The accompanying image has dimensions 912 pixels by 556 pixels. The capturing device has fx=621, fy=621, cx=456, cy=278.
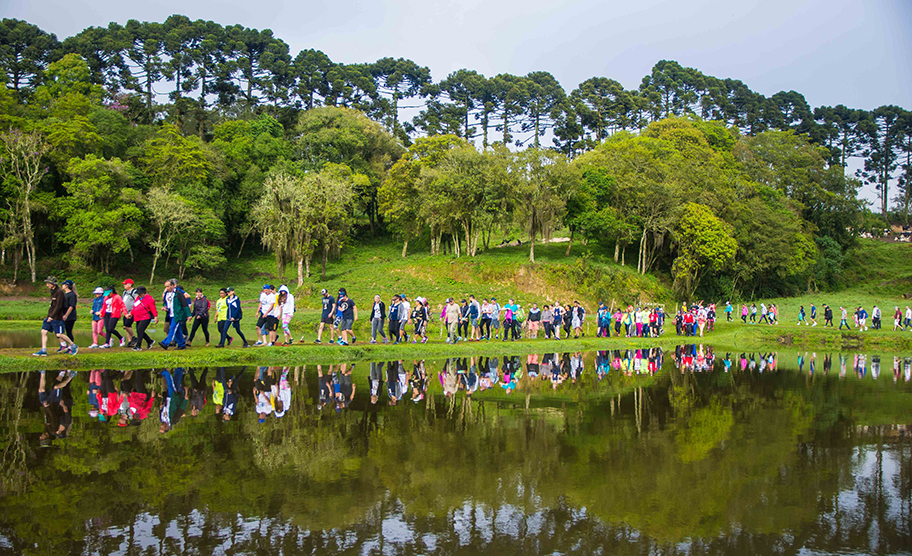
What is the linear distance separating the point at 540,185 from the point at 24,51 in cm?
6457

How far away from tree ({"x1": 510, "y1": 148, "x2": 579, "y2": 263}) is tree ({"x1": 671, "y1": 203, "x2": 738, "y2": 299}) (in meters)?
11.0

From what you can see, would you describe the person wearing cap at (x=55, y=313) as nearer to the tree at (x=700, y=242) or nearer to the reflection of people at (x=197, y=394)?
the reflection of people at (x=197, y=394)

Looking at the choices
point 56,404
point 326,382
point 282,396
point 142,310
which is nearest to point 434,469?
point 282,396

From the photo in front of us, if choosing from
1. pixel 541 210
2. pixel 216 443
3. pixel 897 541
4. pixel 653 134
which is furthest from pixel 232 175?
pixel 897 541

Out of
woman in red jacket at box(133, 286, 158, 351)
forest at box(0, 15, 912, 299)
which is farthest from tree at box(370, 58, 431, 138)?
woman in red jacket at box(133, 286, 158, 351)

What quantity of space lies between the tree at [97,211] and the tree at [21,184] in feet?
7.24

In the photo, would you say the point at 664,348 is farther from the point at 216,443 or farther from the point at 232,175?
the point at 232,175

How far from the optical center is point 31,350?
1753cm

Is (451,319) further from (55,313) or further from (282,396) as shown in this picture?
(55,313)

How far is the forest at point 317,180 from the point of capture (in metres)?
50.4

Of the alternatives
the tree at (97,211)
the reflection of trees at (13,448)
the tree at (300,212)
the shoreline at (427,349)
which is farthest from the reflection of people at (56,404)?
the tree at (97,211)

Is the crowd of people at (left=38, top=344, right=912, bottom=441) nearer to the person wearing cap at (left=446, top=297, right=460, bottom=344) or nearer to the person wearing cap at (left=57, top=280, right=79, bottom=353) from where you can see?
the person wearing cap at (left=57, top=280, right=79, bottom=353)

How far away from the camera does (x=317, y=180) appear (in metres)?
50.4


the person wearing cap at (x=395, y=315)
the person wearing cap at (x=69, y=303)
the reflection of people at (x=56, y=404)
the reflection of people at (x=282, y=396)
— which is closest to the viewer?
the reflection of people at (x=56, y=404)
